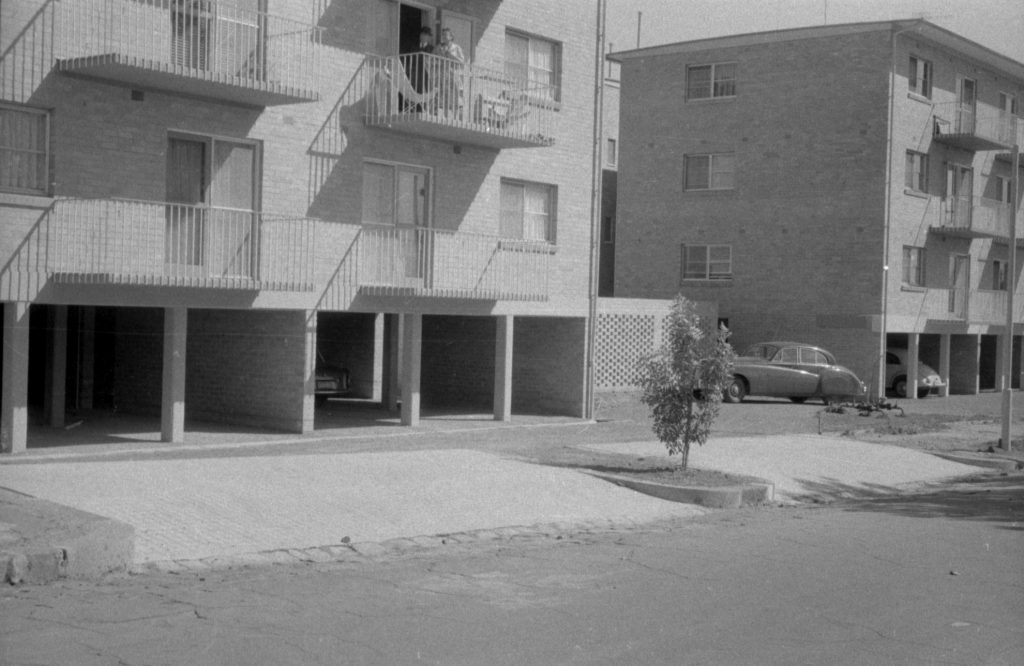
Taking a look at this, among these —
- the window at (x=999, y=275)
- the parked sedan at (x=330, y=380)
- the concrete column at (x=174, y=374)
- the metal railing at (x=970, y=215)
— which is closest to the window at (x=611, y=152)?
the metal railing at (x=970, y=215)

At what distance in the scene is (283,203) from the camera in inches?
798

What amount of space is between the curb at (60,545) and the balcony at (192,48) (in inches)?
333

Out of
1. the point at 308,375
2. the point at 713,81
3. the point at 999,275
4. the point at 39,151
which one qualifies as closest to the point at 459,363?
the point at 308,375

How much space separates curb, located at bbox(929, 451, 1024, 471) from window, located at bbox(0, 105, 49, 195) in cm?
1518

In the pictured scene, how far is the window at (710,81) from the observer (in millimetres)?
38844

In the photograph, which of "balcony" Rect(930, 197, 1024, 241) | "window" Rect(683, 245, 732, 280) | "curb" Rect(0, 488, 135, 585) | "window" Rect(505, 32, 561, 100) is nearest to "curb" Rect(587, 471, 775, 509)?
"curb" Rect(0, 488, 135, 585)

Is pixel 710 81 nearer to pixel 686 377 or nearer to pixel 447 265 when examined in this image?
pixel 447 265

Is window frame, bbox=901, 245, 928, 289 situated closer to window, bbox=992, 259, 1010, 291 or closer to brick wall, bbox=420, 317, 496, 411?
window, bbox=992, 259, 1010, 291

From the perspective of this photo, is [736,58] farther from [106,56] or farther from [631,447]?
[106,56]

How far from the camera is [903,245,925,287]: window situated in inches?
1496

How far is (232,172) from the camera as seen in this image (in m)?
19.7

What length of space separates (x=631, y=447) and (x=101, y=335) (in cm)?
1031

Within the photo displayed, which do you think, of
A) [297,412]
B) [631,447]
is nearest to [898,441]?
[631,447]

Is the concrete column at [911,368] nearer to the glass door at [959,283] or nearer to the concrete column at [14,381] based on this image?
the glass door at [959,283]
